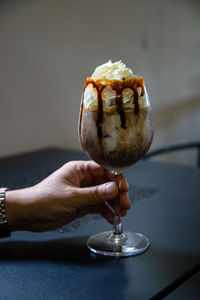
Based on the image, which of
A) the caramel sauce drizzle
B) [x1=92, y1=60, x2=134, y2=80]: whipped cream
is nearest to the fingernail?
the caramel sauce drizzle

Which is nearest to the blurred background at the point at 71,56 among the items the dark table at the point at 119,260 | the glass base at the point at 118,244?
the dark table at the point at 119,260

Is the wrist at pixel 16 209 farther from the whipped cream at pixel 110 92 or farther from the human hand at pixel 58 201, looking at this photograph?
the whipped cream at pixel 110 92

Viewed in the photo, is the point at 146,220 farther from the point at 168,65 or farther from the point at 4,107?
the point at 168,65

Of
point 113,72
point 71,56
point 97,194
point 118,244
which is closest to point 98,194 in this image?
point 97,194

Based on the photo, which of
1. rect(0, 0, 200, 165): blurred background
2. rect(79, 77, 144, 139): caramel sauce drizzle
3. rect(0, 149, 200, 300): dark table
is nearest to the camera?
rect(0, 149, 200, 300): dark table

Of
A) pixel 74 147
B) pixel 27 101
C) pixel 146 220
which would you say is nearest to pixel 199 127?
pixel 74 147

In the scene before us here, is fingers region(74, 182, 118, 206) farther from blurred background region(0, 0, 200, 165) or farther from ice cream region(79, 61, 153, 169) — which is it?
blurred background region(0, 0, 200, 165)
